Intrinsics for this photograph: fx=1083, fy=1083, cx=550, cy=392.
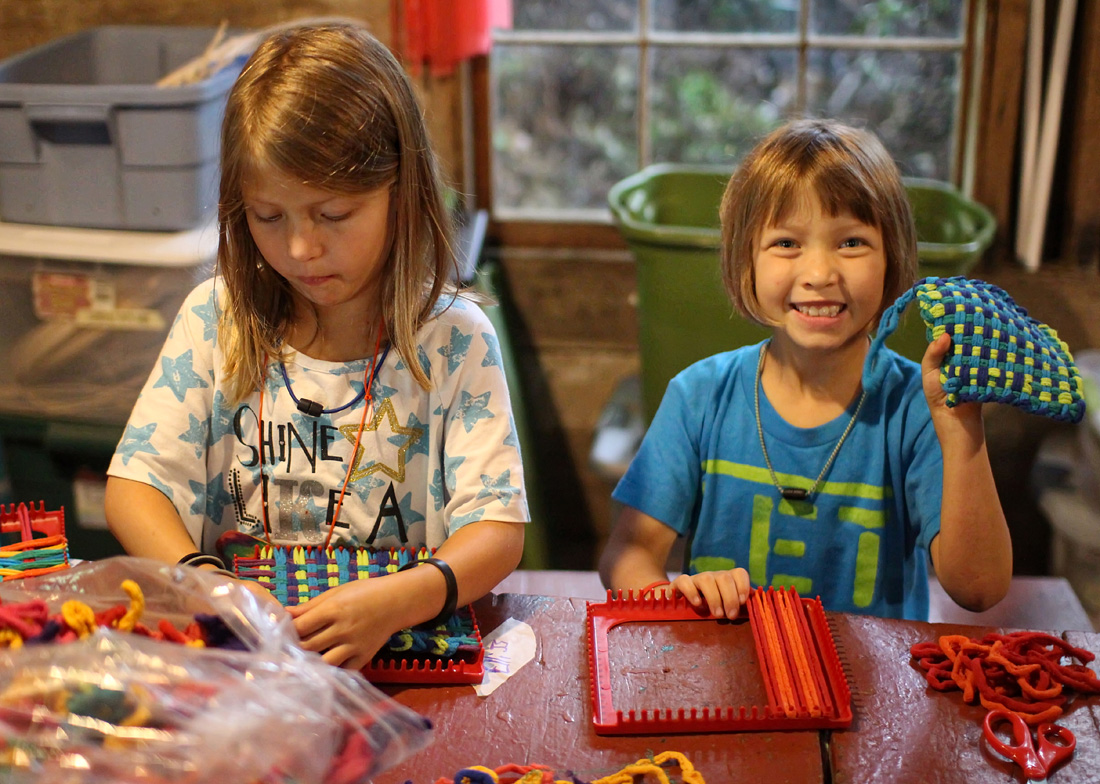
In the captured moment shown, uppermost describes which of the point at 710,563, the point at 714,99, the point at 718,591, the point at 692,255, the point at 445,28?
the point at 445,28

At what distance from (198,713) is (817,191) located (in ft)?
2.79

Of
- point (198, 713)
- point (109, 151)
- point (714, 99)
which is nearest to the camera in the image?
point (198, 713)

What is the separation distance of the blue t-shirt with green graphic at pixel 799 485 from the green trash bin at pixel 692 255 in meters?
0.52

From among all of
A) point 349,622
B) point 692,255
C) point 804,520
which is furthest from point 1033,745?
point 692,255

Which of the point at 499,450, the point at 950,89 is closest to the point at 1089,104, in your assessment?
the point at 950,89

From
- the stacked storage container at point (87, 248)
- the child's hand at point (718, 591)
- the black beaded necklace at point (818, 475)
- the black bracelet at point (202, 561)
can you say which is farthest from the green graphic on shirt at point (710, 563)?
the stacked storage container at point (87, 248)

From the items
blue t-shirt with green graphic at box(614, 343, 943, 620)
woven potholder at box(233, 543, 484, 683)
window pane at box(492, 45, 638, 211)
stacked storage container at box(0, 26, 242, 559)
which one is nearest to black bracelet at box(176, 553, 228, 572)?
woven potholder at box(233, 543, 484, 683)

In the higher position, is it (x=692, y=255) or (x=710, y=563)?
(x=692, y=255)

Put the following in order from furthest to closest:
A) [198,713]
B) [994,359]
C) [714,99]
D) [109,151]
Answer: [714,99]
[109,151]
[994,359]
[198,713]

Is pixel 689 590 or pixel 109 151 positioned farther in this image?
pixel 109 151

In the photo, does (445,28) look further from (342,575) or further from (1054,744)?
(1054,744)

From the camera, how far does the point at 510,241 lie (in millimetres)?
2500

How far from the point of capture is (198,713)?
72cm

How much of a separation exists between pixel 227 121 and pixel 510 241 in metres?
1.42
